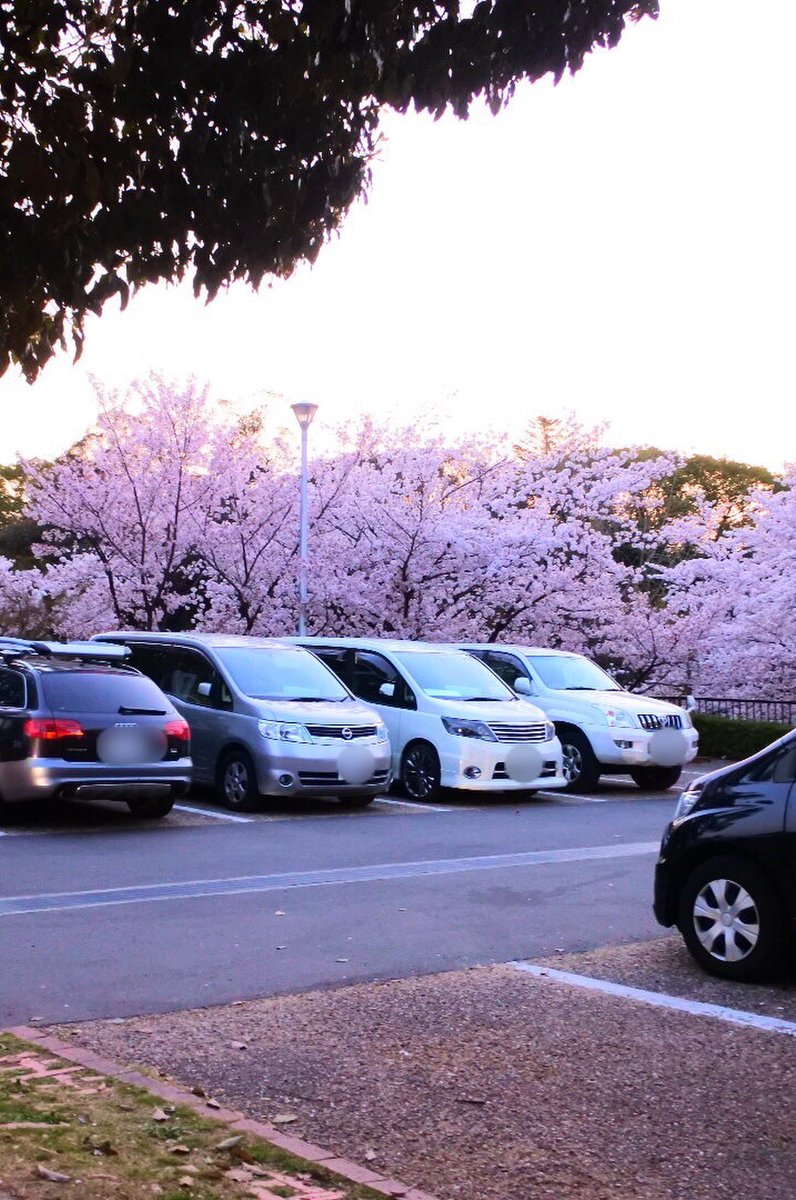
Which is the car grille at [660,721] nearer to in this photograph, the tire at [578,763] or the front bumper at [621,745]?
the front bumper at [621,745]

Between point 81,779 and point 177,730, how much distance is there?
1216 mm

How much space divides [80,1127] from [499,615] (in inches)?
978

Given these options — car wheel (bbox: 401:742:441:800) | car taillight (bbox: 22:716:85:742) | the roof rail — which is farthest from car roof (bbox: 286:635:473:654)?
car taillight (bbox: 22:716:85:742)

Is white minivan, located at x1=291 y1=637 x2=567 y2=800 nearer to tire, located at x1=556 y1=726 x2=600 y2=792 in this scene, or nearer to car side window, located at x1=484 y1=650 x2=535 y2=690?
tire, located at x1=556 y1=726 x2=600 y2=792

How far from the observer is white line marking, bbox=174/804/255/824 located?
1505 centimetres

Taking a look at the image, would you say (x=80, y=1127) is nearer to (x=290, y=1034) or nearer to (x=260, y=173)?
(x=290, y=1034)

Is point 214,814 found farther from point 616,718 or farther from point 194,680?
point 616,718

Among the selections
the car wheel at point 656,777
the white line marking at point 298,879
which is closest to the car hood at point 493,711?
the car wheel at point 656,777

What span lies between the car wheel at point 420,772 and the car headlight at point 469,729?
39cm

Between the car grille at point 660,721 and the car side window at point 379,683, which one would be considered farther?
the car grille at point 660,721

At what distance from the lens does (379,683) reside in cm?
1831

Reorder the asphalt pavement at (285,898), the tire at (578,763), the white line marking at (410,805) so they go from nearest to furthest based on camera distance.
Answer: the asphalt pavement at (285,898), the white line marking at (410,805), the tire at (578,763)

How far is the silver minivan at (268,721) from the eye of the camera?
15.5 metres

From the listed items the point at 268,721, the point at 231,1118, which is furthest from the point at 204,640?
the point at 231,1118
